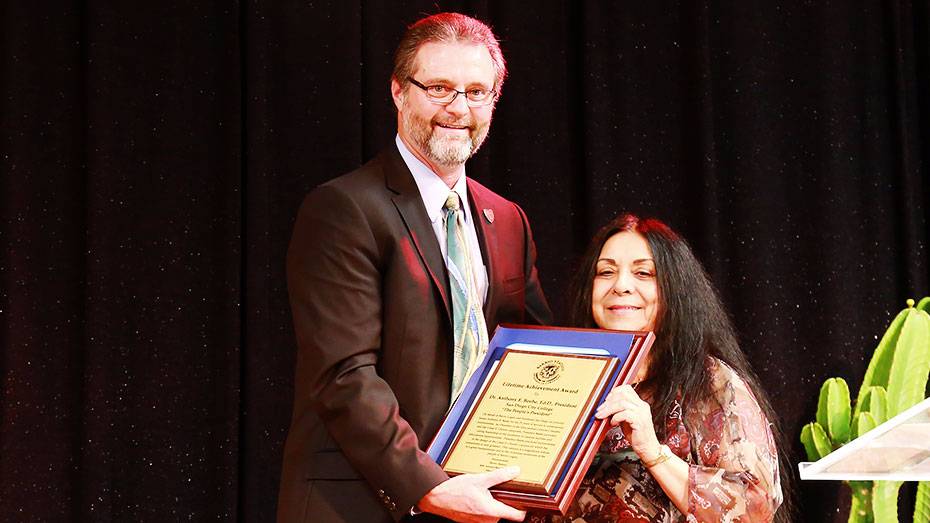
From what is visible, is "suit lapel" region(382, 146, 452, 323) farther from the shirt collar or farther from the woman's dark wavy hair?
the woman's dark wavy hair

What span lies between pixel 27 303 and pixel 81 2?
83 centimetres

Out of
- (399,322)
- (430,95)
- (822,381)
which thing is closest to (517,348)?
(399,322)

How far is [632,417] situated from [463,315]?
41 cm

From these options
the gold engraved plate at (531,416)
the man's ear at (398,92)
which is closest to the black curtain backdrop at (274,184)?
the man's ear at (398,92)

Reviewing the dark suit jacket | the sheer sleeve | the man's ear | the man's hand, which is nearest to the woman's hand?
the sheer sleeve

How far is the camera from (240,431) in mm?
3191

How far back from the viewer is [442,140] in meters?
2.40

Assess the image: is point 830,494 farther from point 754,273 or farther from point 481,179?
point 481,179

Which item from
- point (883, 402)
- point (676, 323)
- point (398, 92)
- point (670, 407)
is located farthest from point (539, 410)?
point (883, 402)

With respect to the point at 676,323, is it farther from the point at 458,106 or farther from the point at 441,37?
the point at 441,37

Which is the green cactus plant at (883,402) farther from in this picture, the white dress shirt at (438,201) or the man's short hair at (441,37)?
the man's short hair at (441,37)

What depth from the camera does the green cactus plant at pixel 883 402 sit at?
3545 millimetres

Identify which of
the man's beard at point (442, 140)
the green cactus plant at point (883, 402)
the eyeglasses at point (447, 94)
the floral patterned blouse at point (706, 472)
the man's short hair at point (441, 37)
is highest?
the man's short hair at point (441, 37)

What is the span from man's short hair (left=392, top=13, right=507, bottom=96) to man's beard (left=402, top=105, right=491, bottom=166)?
0.11 m
